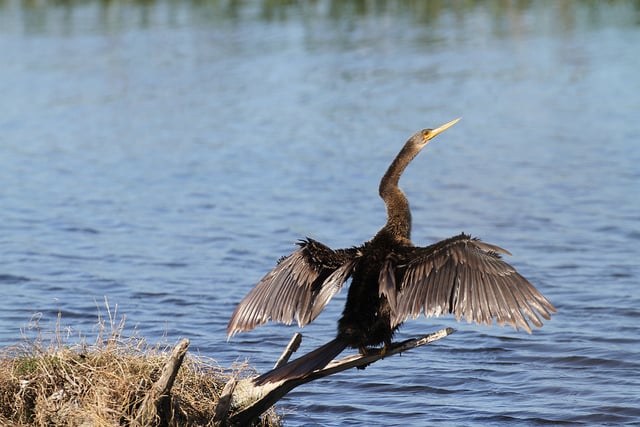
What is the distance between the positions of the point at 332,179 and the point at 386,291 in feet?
26.7

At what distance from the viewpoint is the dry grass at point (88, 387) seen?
4.99m

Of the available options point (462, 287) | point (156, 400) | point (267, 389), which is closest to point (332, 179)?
point (267, 389)

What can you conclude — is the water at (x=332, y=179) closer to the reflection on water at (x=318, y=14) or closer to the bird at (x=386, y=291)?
the reflection on water at (x=318, y=14)

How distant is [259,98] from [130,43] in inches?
263

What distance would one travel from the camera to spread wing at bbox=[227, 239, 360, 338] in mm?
5207

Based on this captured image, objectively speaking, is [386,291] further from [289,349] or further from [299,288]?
[289,349]

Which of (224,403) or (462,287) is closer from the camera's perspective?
(462,287)

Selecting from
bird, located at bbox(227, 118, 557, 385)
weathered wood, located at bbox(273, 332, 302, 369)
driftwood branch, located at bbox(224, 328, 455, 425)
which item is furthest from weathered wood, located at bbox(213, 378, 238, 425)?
weathered wood, located at bbox(273, 332, 302, 369)

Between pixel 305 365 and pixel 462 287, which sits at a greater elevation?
pixel 462 287

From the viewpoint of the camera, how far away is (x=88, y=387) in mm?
5098

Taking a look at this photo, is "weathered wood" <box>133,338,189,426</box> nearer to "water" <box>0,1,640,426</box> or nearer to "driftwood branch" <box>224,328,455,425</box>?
"driftwood branch" <box>224,328,455,425</box>

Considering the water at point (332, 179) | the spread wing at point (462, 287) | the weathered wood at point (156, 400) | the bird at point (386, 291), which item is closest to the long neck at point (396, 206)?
the bird at point (386, 291)

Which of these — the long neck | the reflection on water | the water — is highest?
the reflection on water

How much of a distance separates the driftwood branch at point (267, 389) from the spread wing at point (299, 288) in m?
0.26
